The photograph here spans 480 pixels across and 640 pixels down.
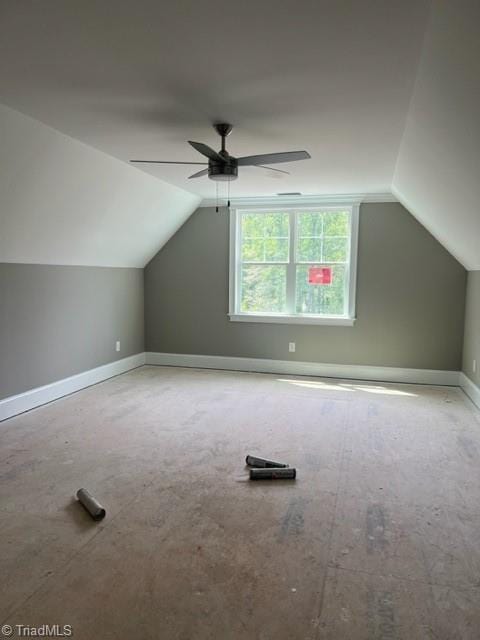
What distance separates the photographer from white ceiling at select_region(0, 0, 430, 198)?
1.85 metres

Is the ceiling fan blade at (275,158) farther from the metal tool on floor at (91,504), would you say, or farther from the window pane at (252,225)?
the window pane at (252,225)

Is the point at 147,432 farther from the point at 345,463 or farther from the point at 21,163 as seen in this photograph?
the point at 21,163

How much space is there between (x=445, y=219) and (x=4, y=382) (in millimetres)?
4301

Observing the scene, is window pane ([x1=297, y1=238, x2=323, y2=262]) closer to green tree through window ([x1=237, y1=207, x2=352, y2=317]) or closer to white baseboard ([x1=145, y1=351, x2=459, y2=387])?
green tree through window ([x1=237, y1=207, x2=352, y2=317])

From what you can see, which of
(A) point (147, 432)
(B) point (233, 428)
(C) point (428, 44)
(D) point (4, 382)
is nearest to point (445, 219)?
(C) point (428, 44)

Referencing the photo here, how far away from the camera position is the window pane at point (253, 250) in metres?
6.14

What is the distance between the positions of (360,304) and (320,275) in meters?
0.65

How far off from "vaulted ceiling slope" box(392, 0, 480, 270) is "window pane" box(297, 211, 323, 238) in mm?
1302

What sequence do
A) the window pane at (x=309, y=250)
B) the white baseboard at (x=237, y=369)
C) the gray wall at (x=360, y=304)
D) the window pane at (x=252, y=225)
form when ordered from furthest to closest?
the window pane at (x=252, y=225) → the window pane at (x=309, y=250) → the gray wall at (x=360, y=304) → the white baseboard at (x=237, y=369)

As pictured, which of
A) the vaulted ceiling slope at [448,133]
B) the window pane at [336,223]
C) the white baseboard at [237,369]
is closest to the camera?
the vaulted ceiling slope at [448,133]

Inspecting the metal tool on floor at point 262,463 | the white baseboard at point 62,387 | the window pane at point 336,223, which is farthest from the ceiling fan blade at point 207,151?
the window pane at point 336,223

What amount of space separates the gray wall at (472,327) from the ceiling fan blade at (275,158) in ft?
9.25

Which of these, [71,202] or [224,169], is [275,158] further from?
[71,202]

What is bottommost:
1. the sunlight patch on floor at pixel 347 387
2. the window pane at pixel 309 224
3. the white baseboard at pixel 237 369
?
the sunlight patch on floor at pixel 347 387
